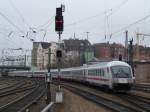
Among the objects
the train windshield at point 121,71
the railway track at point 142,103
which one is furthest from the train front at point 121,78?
the railway track at point 142,103

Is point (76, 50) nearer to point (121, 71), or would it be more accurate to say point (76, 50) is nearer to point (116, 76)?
point (121, 71)

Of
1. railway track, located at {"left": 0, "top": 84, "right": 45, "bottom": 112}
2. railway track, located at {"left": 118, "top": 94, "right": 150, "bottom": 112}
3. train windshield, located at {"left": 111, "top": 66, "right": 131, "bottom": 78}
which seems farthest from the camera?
train windshield, located at {"left": 111, "top": 66, "right": 131, "bottom": 78}

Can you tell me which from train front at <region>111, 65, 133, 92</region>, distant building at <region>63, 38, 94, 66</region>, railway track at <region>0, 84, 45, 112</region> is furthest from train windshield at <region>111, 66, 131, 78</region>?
distant building at <region>63, 38, 94, 66</region>

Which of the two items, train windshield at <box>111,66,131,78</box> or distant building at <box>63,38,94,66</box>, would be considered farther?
distant building at <box>63,38,94,66</box>

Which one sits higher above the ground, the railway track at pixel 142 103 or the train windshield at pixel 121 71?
the train windshield at pixel 121 71

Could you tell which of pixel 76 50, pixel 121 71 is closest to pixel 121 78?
pixel 121 71

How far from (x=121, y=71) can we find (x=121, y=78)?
960 mm

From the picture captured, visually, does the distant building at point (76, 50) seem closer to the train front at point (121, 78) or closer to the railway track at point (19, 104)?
the train front at point (121, 78)

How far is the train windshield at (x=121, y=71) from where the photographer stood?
31.4 metres

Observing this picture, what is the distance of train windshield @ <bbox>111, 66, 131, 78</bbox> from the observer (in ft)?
103

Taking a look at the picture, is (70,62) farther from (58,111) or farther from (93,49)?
(58,111)

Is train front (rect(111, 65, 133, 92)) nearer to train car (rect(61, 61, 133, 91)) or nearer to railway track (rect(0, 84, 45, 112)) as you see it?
train car (rect(61, 61, 133, 91))

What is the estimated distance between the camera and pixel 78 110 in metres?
19.2

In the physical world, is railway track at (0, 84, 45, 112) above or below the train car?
below
